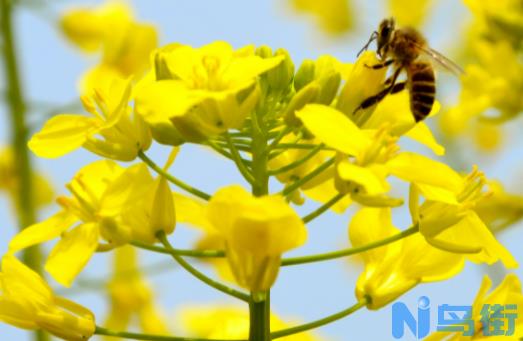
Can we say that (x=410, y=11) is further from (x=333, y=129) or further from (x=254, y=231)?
(x=254, y=231)

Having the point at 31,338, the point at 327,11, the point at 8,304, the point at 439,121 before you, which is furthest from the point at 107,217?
the point at 327,11

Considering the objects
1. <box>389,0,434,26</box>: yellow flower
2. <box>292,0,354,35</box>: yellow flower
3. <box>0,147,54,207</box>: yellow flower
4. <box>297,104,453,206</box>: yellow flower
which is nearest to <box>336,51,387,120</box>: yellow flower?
<box>297,104,453,206</box>: yellow flower

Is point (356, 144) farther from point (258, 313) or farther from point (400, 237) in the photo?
point (258, 313)

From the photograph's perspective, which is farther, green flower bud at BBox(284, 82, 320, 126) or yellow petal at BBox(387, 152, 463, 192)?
green flower bud at BBox(284, 82, 320, 126)

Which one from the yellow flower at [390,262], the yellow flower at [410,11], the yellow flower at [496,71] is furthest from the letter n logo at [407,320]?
the yellow flower at [410,11]

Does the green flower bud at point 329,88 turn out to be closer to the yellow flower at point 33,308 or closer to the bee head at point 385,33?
the bee head at point 385,33

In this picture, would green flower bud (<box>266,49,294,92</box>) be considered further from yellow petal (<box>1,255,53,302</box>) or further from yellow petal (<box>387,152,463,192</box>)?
yellow petal (<box>1,255,53,302</box>)
